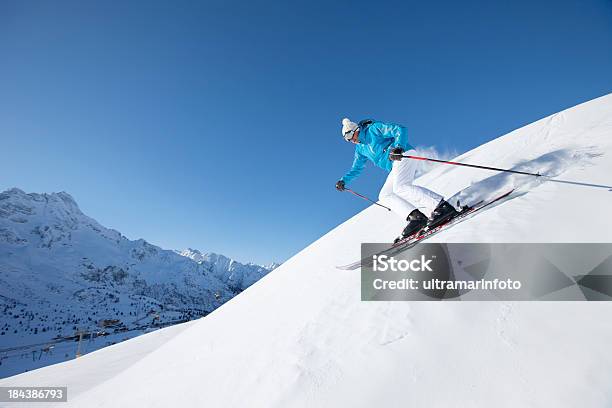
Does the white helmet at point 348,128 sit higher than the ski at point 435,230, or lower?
higher

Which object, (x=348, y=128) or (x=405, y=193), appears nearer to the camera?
(x=405, y=193)

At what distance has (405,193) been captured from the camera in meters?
5.70

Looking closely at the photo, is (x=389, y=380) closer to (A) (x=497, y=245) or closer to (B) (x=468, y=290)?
(B) (x=468, y=290)

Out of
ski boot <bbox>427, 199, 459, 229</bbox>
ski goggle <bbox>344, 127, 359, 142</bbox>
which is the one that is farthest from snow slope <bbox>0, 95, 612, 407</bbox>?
ski goggle <bbox>344, 127, 359, 142</bbox>

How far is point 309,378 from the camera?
122 inches

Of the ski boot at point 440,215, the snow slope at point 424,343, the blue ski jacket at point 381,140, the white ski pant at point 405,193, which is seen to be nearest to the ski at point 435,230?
the ski boot at point 440,215

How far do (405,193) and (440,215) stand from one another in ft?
2.64

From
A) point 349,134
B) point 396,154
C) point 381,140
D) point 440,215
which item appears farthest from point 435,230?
point 349,134

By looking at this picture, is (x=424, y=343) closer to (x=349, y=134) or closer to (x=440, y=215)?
(x=440, y=215)

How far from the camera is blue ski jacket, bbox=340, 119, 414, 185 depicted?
5.73m

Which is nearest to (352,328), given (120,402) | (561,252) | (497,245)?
(497,245)

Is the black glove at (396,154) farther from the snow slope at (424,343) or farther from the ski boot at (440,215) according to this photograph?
the snow slope at (424,343)

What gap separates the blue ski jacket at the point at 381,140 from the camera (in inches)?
226

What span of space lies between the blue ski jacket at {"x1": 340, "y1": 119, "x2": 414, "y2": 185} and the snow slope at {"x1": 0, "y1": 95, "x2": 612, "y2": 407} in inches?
68.7
